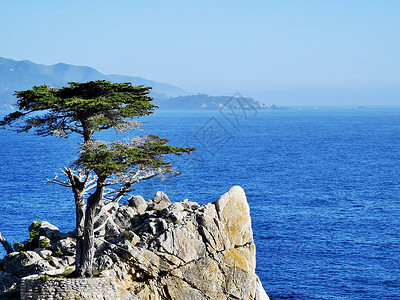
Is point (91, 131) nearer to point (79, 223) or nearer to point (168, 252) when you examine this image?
point (79, 223)

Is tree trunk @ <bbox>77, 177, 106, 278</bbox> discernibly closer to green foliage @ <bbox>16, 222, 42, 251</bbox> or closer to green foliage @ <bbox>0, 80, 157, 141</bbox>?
green foliage @ <bbox>0, 80, 157, 141</bbox>

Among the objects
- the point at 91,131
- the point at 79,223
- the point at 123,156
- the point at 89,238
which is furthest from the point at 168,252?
the point at 91,131

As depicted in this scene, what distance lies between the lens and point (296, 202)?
268ft

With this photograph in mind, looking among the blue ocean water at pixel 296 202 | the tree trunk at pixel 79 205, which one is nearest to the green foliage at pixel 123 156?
the tree trunk at pixel 79 205

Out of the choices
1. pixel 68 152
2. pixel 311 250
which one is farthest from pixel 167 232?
pixel 68 152

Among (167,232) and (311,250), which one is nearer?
(167,232)

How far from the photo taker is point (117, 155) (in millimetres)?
31641

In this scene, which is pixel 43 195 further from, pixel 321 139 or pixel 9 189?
pixel 321 139

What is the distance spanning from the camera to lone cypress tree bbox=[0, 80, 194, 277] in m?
31.4

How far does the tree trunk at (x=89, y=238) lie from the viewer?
31.7 m

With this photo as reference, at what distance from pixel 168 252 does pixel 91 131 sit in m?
8.40

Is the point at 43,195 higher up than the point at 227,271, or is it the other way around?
the point at 227,271

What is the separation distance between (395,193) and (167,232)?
63644mm

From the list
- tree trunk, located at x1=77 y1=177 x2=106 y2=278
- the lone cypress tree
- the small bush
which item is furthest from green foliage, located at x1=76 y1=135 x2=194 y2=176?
the small bush
